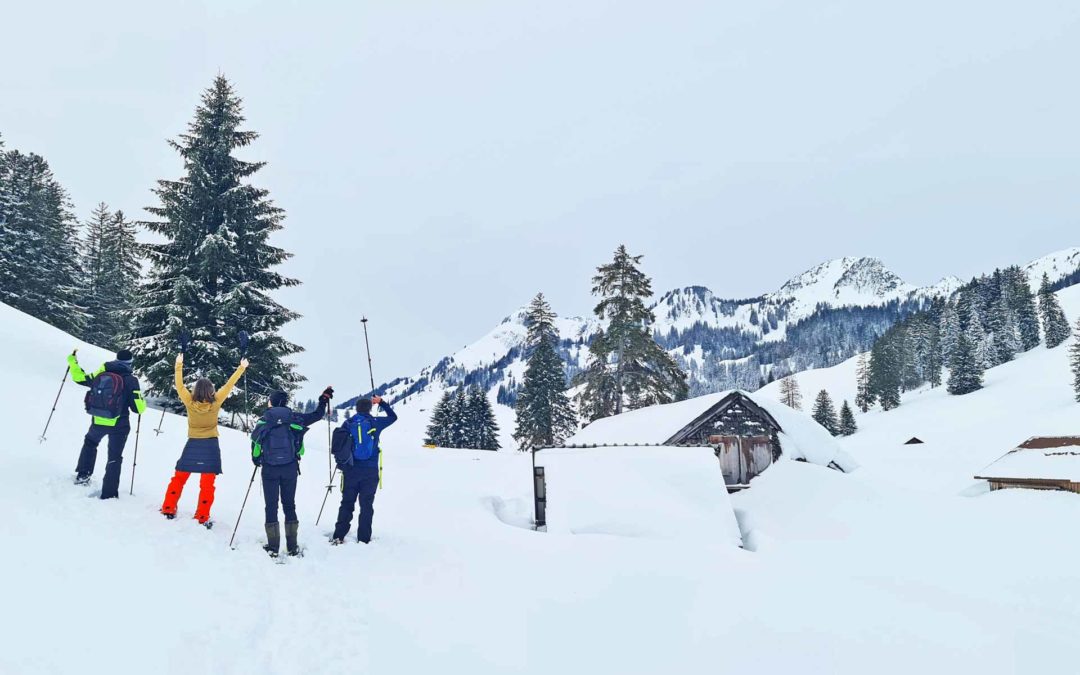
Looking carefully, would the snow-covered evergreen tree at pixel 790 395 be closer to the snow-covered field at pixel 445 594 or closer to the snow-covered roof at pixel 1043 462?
the snow-covered roof at pixel 1043 462

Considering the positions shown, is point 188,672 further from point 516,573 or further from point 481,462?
point 481,462

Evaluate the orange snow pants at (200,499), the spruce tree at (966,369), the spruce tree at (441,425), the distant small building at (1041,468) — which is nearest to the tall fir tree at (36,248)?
the spruce tree at (441,425)

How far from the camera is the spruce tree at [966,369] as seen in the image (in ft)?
248

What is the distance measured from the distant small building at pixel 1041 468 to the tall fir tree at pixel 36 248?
160 feet

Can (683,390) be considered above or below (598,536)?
above

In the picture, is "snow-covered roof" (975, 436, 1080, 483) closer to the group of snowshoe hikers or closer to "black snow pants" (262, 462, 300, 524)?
the group of snowshoe hikers

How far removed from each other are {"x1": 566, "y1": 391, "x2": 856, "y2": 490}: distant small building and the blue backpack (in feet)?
35.0

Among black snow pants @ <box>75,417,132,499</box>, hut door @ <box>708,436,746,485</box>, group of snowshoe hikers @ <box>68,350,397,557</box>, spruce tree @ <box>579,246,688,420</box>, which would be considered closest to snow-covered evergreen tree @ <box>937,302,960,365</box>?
spruce tree @ <box>579,246,688,420</box>

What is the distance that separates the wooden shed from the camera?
19047mm

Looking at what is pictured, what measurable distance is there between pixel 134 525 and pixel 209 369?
1296 cm

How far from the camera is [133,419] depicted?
14117 mm

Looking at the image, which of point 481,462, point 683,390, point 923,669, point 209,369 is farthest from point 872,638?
point 683,390

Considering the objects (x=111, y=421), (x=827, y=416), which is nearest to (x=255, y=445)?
(x=111, y=421)

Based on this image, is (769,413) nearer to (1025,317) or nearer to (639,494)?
(639,494)
